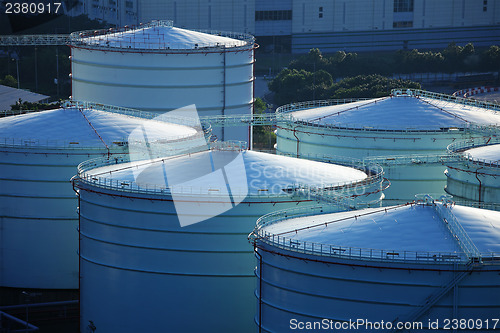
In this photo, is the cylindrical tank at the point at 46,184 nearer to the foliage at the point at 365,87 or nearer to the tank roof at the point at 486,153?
the tank roof at the point at 486,153

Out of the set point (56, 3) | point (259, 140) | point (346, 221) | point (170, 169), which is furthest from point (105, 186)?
point (56, 3)

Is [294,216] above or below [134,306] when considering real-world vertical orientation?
above

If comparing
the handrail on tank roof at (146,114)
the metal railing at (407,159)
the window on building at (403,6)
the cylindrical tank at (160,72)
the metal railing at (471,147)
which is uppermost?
the window on building at (403,6)

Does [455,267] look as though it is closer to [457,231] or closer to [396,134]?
[457,231]

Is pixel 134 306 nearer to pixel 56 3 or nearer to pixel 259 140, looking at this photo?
pixel 259 140

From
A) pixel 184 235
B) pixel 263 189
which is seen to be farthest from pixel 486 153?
pixel 184 235

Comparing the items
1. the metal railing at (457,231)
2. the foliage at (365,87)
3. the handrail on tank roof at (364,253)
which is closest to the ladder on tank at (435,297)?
the handrail on tank roof at (364,253)
